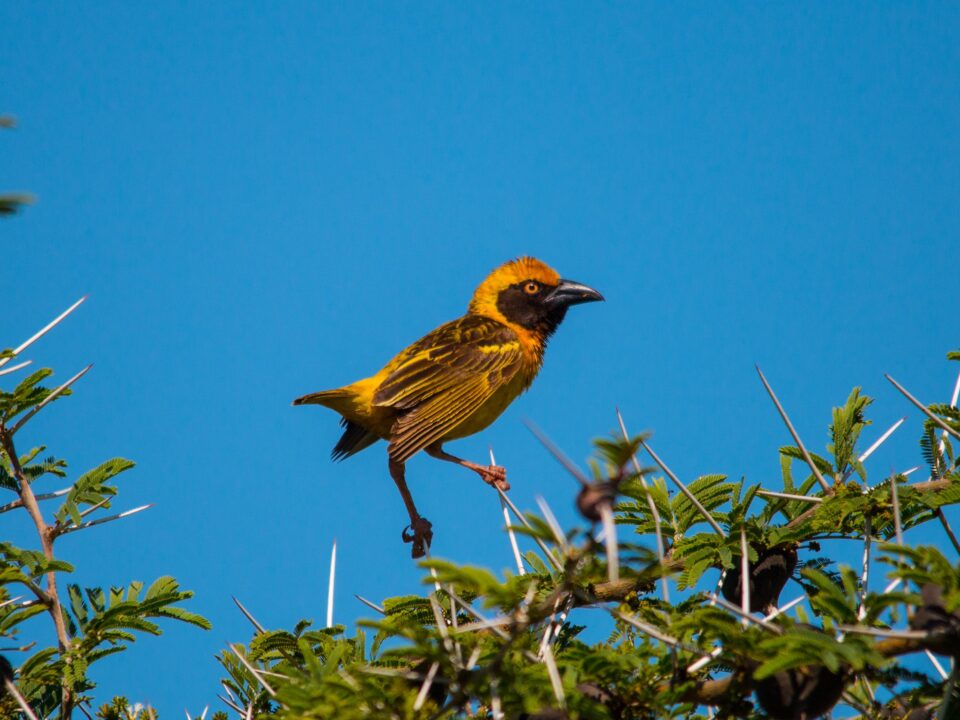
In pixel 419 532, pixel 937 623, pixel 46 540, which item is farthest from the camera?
pixel 419 532

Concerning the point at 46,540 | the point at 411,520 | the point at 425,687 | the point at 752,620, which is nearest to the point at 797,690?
the point at 752,620

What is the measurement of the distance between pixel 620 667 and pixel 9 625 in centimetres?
198

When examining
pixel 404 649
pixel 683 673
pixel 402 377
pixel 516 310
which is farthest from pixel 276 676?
pixel 516 310

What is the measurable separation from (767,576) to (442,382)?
3312 millimetres

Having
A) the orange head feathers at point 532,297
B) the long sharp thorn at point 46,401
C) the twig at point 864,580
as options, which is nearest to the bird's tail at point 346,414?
the orange head feathers at point 532,297

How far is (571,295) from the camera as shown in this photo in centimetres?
704

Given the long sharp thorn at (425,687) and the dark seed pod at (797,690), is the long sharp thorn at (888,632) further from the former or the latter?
the long sharp thorn at (425,687)

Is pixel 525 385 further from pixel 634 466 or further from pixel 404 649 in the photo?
pixel 404 649

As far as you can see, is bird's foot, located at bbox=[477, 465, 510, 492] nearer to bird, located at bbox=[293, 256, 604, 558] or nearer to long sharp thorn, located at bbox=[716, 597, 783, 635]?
bird, located at bbox=[293, 256, 604, 558]

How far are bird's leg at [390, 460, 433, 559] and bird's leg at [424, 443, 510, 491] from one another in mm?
439

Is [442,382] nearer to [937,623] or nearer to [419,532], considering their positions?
[419,532]

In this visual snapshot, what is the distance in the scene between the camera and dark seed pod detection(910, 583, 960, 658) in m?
1.93

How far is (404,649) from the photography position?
199 cm

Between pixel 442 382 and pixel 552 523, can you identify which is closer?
pixel 552 523
